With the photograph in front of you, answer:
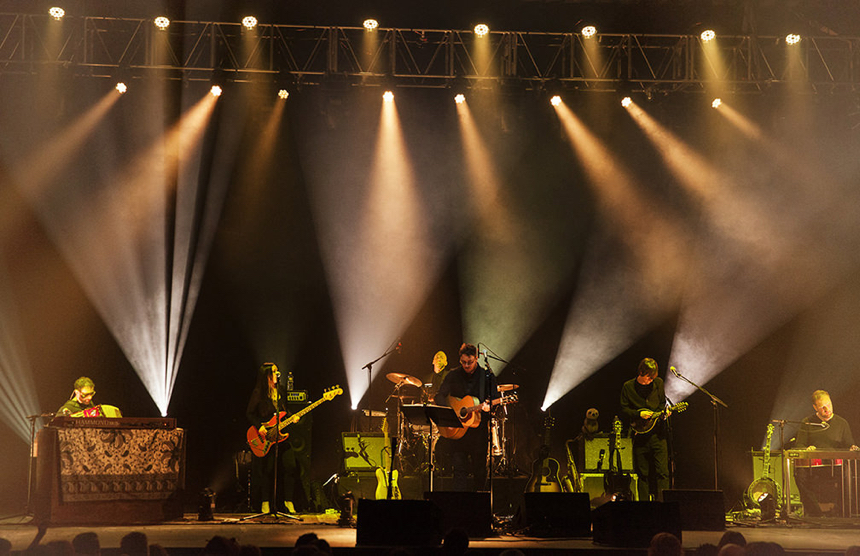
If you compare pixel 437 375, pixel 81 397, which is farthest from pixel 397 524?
pixel 81 397

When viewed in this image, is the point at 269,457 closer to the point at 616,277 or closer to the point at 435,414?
the point at 435,414

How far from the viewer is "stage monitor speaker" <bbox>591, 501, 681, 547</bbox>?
624cm

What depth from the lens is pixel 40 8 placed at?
1034 cm

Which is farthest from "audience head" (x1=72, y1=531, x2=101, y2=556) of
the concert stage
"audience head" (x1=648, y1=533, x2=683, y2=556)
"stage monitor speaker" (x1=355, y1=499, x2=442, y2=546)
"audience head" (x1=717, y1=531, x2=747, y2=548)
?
"audience head" (x1=717, y1=531, x2=747, y2=548)

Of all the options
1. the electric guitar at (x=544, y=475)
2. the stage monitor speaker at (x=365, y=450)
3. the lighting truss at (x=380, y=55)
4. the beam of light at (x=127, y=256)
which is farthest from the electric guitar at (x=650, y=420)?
the beam of light at (x=127, y=256)

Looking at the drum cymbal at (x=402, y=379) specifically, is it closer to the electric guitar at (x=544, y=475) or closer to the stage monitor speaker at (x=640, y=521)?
the electric guitar at (x=544, y=475)

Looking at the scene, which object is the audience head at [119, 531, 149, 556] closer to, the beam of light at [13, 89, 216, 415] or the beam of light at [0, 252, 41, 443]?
the beam of light at [13, 89, 216, 415]

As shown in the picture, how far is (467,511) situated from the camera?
22.7 ft

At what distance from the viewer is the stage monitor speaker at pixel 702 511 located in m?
7.47

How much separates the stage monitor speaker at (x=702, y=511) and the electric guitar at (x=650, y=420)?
1457mm

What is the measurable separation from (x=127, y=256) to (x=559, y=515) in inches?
271

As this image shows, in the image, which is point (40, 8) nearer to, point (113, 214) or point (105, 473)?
point (113, 214)

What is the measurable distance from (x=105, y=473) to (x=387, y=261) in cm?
489

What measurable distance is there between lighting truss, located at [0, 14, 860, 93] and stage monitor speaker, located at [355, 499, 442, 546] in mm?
6342
